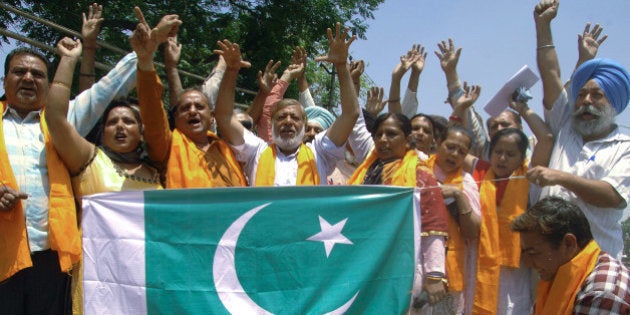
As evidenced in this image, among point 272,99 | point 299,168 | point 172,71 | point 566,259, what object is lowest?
point 566,259

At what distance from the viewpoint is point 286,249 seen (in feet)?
10.9

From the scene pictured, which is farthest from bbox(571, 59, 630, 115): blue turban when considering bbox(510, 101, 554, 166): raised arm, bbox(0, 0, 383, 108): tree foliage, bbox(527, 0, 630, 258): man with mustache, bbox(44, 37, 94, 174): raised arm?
bbox(0, 0, 383, 108): tree foliage

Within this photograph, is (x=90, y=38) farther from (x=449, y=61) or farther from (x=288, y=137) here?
(x=449, y=61)

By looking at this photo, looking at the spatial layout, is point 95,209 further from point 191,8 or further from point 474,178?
point 191,8

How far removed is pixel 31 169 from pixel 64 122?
0.34m

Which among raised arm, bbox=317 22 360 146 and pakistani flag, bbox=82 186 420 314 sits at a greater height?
raised arm, bbox=317 22 360 146

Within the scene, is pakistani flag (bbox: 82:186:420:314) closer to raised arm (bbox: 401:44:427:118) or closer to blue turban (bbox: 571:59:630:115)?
blue turban (bbox: 571:59:630:115)

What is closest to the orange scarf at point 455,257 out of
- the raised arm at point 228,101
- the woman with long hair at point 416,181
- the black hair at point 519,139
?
the woman with long hair at point 416,181

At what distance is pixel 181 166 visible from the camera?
3844 mm

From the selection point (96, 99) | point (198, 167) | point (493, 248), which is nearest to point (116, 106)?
point (96, 99)

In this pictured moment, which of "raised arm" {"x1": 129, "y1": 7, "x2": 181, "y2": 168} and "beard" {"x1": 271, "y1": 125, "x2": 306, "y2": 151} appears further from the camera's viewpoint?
"beard" {"x1": 271, "y1": 125, "x2": 306, "y2": 151}

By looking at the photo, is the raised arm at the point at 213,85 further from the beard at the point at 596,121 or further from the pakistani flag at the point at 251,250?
the beard at the point at 596,121

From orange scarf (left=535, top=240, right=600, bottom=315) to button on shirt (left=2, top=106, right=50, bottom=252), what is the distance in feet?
8.58

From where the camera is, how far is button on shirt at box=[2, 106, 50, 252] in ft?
11.0
